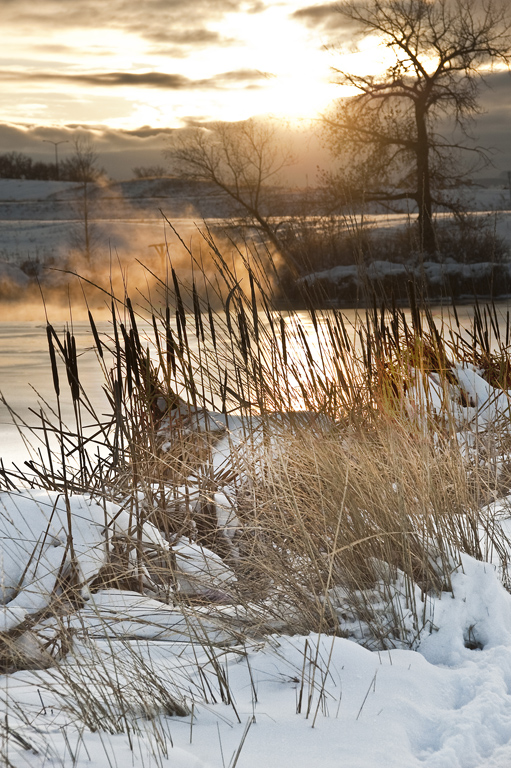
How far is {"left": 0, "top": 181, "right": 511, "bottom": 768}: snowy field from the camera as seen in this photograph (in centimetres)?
155

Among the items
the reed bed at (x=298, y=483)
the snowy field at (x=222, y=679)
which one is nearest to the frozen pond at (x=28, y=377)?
the reed bed at (x=298, y=483)

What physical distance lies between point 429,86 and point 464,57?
1067 mm

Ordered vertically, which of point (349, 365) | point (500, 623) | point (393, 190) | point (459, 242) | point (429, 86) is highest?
point (429, 86)

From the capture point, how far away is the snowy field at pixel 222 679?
61.1 inches

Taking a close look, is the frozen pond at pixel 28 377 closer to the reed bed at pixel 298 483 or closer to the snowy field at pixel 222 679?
the reed bed at pixel 298 483

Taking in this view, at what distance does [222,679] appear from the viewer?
1771 mm

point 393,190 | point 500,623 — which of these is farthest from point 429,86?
point 500,623

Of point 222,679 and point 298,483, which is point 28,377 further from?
point 222,679

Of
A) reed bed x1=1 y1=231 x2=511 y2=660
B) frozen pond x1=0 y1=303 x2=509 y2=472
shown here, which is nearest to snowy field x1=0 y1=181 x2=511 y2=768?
reed bed x1=1 y1=231 x2=511 y2=660

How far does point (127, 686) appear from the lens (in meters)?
1.72

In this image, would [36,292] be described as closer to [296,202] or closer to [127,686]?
[296,202]

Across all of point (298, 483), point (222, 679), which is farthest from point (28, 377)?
point (222, 679)

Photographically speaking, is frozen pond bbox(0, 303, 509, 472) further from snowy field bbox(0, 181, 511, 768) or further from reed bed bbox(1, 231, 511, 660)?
snowy field bbox(0, 181, 511, 768)

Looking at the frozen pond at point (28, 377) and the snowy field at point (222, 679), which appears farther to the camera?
the frozen pond at point (28, 377)
